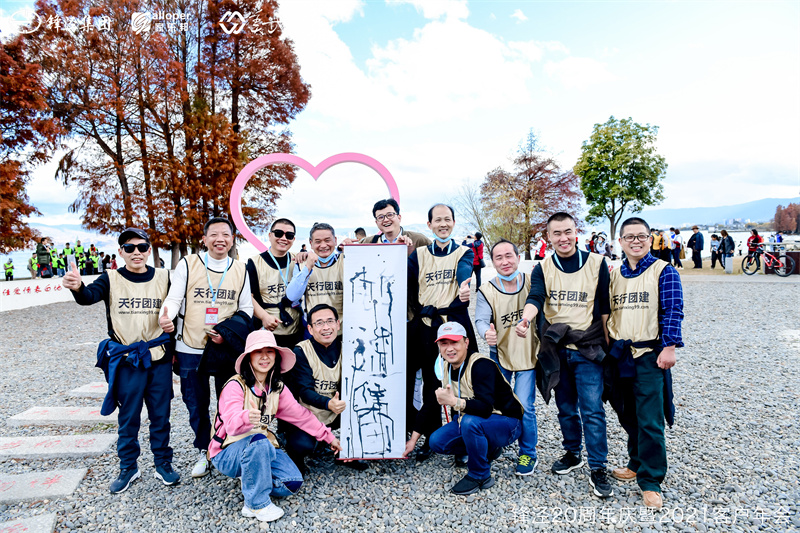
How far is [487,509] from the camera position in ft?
10.1

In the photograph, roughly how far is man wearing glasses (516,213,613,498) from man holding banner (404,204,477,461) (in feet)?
1.93

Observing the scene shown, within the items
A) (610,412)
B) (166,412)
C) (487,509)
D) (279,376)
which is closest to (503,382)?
(487,509)

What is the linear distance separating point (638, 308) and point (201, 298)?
3333 mm

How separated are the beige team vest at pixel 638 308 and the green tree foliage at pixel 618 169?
86.1 feet

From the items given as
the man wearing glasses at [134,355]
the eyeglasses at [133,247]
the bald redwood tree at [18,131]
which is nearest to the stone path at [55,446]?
the man wearing glasses at [134,355]

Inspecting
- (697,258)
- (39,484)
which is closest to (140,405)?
(39,484)

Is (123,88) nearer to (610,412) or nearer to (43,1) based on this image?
(43,1)

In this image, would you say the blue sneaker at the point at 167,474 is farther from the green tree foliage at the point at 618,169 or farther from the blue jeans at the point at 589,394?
the green tree foliage at the point at 618,169

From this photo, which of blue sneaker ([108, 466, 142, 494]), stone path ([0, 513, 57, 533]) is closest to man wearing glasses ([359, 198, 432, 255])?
blue sneaker ([108, 466, 142, 494])

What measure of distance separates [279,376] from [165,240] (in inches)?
468

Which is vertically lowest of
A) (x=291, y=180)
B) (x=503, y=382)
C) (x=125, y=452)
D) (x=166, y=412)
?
(x=125, y=452)

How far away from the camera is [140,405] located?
11.1 feet

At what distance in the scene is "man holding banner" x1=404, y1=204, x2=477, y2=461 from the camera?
145 inches

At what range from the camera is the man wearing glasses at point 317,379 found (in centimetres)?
345
